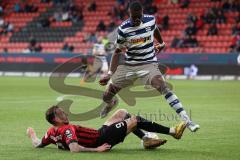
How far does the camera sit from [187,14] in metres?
44.2

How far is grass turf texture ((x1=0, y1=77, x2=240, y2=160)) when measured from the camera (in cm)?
1020

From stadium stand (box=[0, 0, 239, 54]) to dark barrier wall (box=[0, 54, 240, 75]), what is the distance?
6.57ft

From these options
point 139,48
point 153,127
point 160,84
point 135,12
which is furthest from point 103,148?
point 135,12

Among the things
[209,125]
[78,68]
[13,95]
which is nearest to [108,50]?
[78,68]

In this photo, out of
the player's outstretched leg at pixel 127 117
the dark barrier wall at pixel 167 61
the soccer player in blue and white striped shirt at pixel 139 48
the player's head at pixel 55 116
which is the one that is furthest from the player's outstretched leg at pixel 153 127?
the dark barrier wall at pixel 167 61

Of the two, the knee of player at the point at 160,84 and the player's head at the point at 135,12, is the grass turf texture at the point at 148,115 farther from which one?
the player's head at the point at 135,12

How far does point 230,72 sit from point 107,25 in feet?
44.3

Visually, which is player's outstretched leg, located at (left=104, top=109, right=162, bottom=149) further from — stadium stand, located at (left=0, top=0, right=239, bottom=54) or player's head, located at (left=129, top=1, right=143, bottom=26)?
stadium stand, located at (left=0, top=0, right=239, bottom=54)

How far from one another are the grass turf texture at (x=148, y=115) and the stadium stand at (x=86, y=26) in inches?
551

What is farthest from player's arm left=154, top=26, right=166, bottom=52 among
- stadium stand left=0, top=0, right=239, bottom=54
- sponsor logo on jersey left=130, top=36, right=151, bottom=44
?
stadium stand left=0, top=0, right=239, bottom=54

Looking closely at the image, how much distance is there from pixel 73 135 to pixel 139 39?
3.29 meters

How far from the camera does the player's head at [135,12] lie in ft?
40.3

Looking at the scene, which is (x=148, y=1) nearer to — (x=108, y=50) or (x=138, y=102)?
(x=108, y=50)

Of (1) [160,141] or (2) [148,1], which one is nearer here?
(1) [160,141]
